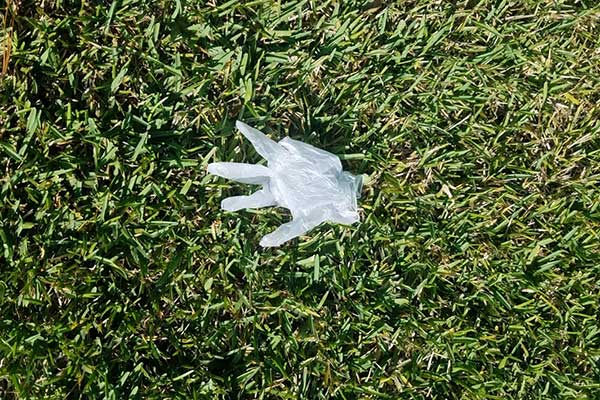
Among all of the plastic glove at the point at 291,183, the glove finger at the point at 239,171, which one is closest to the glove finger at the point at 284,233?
the plastic glove at the point at 291,183

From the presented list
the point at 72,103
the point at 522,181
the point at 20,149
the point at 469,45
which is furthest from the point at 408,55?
the point at 20,149

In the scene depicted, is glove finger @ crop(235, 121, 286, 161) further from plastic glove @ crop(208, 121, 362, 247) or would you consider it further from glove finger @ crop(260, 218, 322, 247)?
glove finger @ crop(260, 218, 322, 247)

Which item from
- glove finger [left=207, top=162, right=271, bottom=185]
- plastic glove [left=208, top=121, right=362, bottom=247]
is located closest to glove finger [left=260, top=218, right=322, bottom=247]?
plastic glove [left=208, top=121, right=362, bottom=247]

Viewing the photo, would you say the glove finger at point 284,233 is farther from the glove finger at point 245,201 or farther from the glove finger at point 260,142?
the glove finger at point 260,142

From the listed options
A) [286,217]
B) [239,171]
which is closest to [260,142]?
[239,171]

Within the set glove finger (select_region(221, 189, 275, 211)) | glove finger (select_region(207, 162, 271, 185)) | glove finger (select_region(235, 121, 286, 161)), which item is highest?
glove finger (select_region(235, 121, 286, 161))

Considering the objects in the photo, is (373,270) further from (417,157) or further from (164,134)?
(164,134)
